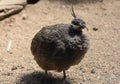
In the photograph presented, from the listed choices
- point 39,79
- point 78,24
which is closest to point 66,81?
point 39,79

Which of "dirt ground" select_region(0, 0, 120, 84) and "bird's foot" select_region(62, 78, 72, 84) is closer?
"bird's foot" select_region(62, 78, 72, 84)

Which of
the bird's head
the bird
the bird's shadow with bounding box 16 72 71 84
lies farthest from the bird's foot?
the bird's head

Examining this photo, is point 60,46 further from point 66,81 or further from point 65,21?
point 65,21

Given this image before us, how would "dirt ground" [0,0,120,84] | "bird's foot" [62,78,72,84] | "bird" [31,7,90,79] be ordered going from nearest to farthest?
"bird" [31,7,90,79], "bird's foot" [62,78,72,84], "dirt ground" [0,0,120,84]

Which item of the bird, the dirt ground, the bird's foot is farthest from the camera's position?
the dirt ground

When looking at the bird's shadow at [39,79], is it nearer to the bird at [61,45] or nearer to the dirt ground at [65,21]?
the dirt ground at [65,21]

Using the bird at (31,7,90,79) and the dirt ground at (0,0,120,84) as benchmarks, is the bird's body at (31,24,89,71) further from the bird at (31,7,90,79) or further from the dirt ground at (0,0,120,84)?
the dirt ground at (0,0,120,84)

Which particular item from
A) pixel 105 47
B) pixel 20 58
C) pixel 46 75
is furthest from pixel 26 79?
pixel 105 47

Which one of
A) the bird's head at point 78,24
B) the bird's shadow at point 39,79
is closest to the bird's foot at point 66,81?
the bird's shadow at point 39,79

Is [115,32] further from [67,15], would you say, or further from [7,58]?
[7,58]
